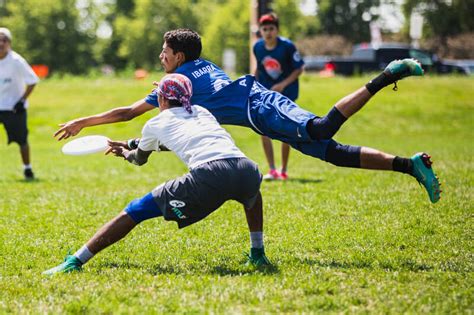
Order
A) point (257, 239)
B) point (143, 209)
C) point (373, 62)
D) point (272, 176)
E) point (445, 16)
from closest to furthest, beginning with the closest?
point (143, 209), point (257, 239), point (272, 176), point (373, 62), point (445, 16)

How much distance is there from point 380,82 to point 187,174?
166 centimetres

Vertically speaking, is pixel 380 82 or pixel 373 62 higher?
pixel 380 82

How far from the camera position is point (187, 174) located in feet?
17.2

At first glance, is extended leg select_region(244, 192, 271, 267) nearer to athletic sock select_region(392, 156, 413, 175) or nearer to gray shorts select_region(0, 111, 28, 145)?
athletic sock select_region(392, 156, 413, 175)

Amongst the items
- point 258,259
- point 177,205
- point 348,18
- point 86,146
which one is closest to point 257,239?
point 258,259

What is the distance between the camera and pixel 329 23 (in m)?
88.4

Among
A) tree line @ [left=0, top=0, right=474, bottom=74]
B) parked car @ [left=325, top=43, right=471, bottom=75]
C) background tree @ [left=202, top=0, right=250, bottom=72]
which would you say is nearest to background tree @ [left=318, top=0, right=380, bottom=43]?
tree line @ [left=0, top=0, right=474, bottom=74]

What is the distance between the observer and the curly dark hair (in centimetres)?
592

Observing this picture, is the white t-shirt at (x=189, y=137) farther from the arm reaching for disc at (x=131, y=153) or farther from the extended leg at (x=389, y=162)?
the extended leg at (x=389, y=162)

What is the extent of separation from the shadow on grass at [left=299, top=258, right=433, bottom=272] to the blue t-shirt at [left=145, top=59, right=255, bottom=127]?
4.59ft

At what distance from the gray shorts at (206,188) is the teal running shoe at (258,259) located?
0.57m

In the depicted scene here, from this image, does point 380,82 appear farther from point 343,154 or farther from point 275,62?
point 275,62

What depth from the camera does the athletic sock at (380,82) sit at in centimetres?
534

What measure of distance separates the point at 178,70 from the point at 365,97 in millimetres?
1614
